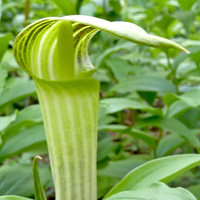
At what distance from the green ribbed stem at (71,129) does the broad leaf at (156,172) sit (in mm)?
79

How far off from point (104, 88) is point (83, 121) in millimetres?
1049

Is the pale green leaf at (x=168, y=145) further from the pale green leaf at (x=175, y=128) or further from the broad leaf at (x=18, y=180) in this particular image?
the broad leaf at (x=18, y=180)

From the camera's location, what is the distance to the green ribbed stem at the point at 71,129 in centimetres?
52

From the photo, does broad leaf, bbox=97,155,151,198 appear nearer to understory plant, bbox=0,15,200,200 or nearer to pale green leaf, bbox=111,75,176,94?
pale green leaf, bbox=111,75,176,94

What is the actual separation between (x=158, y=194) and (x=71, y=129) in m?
0.15

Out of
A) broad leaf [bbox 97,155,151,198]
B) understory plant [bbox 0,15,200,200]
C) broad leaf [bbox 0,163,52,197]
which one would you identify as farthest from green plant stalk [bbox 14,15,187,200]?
broad leaf [bbox 97,155,151,198]

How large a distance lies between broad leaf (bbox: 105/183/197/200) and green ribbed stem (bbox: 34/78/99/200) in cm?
7

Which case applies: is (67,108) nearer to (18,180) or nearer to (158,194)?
(158,194)

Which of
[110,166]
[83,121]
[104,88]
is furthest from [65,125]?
[104,88]

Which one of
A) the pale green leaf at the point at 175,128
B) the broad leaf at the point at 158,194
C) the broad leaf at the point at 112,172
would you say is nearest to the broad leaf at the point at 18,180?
the broad leaf at the point at 112,172

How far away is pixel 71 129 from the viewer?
0.54 metres

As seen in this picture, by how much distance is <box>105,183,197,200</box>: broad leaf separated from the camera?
51 cm

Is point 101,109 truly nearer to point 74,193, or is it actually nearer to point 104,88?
point 74,193

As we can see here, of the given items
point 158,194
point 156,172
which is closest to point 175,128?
point 156,172
